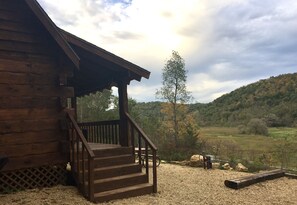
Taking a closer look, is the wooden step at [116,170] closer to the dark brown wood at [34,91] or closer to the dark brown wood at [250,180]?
the dark brown wood at [34,91]

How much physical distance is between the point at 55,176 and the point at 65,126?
1.33 metres

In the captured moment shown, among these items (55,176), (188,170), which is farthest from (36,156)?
(188,170)

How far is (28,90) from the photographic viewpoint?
27.9ft

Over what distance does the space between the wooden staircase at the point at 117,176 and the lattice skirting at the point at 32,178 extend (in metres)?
1.01

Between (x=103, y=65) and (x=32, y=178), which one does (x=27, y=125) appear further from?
(x=103, y=65)

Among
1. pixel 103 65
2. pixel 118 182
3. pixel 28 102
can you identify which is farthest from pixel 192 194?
pixel 28 102

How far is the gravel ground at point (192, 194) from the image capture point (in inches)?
299

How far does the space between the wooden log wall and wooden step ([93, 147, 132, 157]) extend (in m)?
0.92

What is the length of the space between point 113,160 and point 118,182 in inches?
34.1

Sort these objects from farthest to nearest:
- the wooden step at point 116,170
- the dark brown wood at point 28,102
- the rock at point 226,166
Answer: the rock at point 226,166 < the wooden step at point 116,170 < the dark brown wood at point 28,102

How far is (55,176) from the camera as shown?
8.83 m

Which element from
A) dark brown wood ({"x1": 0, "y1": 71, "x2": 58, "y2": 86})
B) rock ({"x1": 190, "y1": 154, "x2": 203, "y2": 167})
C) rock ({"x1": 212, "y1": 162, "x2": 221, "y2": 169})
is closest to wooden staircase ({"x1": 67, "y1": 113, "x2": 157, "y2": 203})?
dark brown wood ({"x1": 0, "y1": 71, "x2": 58, "y2": 86})

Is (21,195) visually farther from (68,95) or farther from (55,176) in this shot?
(68,95)

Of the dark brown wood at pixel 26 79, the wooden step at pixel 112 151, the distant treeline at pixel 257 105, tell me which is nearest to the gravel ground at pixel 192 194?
the wooden step at pixel 112 151
